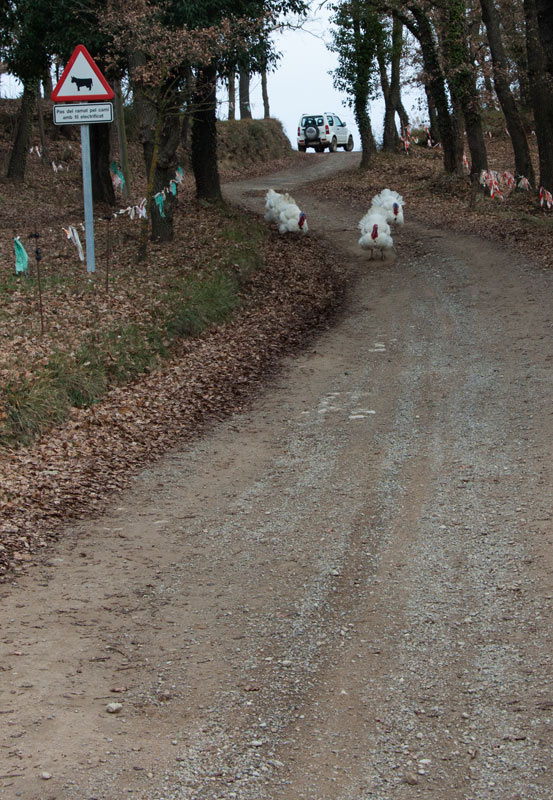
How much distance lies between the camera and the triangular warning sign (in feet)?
38.8

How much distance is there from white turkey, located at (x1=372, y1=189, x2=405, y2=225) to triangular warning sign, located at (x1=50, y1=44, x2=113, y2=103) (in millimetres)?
9326

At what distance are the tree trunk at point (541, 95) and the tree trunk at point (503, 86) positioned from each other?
1412mm

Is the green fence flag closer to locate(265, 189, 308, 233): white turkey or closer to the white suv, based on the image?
locate(265, 189, 308, 233): white turkey

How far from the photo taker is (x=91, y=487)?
7.20m

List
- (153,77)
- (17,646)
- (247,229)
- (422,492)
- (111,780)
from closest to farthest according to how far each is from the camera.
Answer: (111,780) → (17,646) → (422,492) → (153,77) → (247,229)

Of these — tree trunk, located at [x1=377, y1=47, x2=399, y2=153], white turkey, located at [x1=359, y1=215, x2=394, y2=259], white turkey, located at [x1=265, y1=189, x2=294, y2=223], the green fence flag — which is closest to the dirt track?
the green fence flag

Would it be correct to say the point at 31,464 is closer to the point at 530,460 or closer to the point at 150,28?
the point at 530,460

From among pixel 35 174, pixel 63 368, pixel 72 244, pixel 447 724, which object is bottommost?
pixel 447 724

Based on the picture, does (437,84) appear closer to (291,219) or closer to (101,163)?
(291,219)

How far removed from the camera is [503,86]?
23.2m

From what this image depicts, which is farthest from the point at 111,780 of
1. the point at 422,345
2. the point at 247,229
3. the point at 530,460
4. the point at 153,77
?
the point at 247,229

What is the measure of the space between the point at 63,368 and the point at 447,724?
21.0ft

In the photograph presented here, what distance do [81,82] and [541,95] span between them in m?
12.6

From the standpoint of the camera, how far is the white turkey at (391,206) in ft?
67.3
